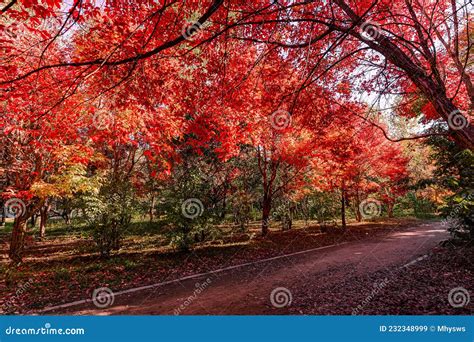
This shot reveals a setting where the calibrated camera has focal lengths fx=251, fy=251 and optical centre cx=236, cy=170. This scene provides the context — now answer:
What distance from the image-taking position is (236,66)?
23.7 feet

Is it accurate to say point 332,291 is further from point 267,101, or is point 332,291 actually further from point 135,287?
point 267,101

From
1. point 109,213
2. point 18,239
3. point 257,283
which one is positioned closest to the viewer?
point 257,283

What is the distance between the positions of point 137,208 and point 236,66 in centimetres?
718

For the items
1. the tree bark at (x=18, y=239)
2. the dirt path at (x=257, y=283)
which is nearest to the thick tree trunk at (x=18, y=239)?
the tree bark at (x=18, y=239)

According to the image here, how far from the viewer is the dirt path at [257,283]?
504cm

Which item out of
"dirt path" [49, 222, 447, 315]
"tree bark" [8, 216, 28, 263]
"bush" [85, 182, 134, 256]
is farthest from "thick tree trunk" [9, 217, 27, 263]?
"dirt path" [49, 222, 447, 315]

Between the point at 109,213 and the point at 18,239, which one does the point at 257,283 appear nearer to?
the point at 109,213

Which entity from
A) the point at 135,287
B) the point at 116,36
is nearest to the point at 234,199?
the point at 135,287

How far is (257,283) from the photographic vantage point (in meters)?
6.55

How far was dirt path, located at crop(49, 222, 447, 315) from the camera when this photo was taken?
504cm

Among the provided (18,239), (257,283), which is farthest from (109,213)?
(257,283)

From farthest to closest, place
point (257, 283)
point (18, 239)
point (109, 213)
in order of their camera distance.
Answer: point (18, 239), point (109, 213), point (257, 283)

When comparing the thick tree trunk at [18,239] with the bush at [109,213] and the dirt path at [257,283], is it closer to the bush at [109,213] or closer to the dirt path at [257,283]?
the bush at [109,213]

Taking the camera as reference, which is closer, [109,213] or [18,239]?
[109,213]
